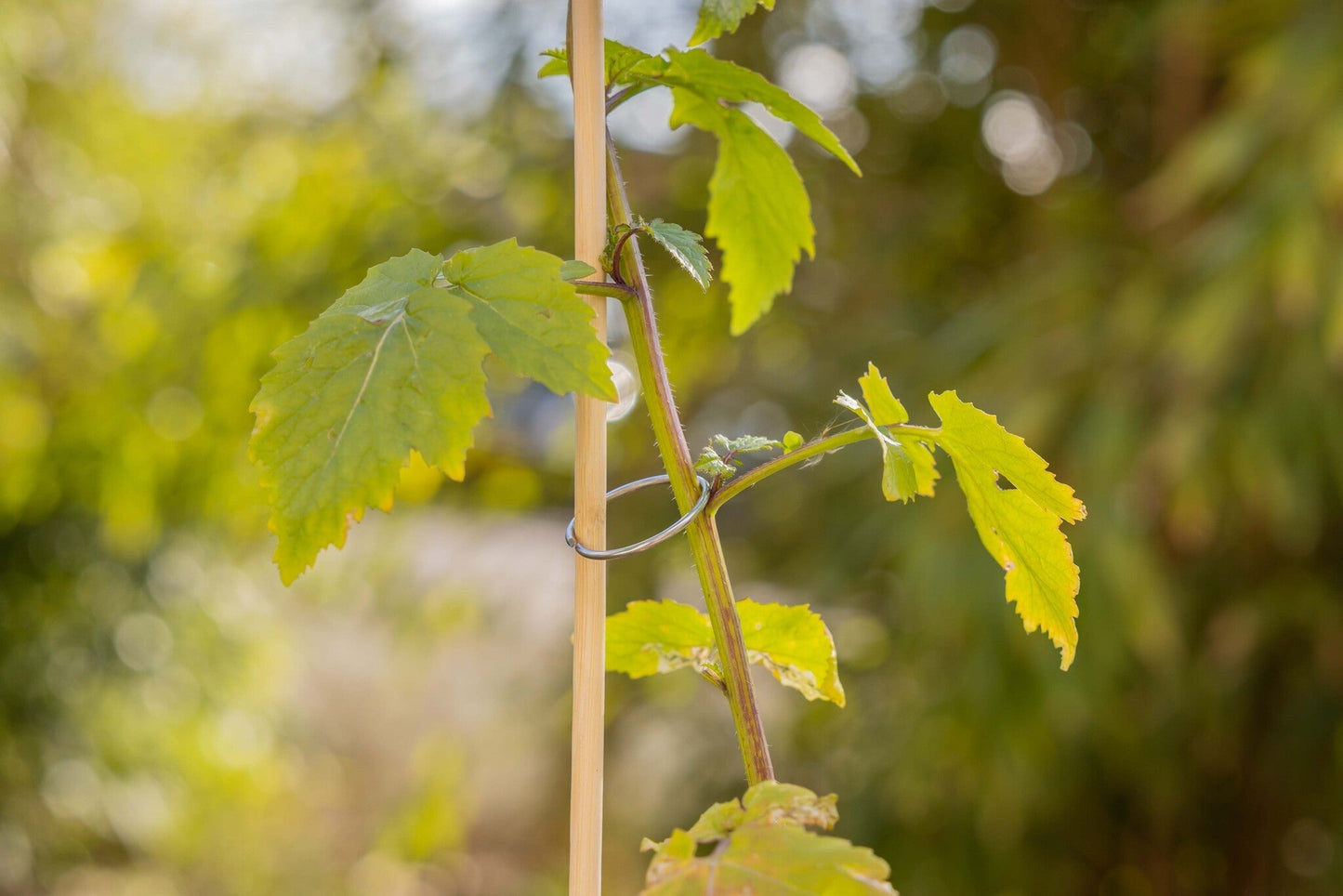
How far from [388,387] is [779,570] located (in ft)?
3.75

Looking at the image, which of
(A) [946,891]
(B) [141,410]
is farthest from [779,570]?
(B) [141,410]

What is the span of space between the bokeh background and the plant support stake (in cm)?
45

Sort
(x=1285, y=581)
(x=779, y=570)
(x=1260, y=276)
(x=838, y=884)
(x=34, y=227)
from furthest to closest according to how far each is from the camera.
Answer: (x=34, y=227), (x=779, y=570), (x=1285, y=581), (x=1260, y=276), (x=838, y=884)

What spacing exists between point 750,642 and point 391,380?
0.10m

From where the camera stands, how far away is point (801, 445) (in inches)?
6.9

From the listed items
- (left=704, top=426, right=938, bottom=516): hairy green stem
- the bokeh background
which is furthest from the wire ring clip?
the bokeh background

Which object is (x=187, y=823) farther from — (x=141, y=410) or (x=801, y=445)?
(x=801, y=445)

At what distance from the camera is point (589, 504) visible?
170 millimetres

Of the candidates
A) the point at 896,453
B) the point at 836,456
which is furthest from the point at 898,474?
the point at 836,456

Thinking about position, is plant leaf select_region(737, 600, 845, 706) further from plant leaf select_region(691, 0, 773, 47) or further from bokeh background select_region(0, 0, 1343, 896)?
bokeh background select_region(0, 0, 1343, 896)

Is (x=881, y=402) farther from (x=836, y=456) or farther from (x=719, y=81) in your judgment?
(x=836, y=456)

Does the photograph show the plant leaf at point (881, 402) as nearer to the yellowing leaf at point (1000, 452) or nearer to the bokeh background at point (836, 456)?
the yellowing leaf at point (1000, 452)

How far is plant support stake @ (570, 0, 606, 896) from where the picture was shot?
165mm

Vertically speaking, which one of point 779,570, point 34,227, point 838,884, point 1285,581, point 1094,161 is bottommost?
point 838,884
